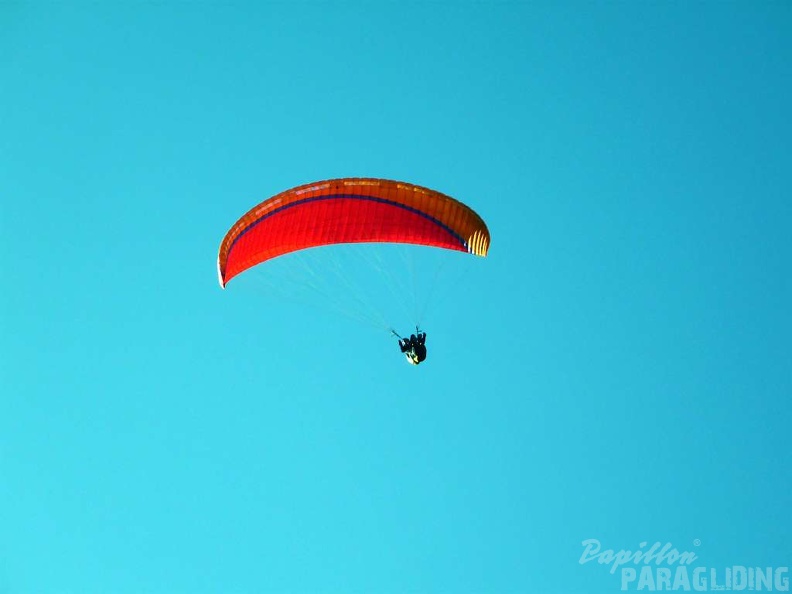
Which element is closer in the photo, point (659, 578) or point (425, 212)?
point (425, 212)

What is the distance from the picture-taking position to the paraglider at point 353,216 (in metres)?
28.1

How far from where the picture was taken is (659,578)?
4403 centimetres

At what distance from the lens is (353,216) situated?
28188 millimetres

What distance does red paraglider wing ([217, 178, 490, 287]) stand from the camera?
28.1m

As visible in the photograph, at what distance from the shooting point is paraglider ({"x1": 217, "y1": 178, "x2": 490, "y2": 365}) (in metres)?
28.1

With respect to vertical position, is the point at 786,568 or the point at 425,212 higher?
the point at 786,568

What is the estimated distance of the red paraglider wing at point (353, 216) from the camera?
28.1 metres

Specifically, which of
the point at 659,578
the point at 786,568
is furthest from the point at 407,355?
the point at 786,568

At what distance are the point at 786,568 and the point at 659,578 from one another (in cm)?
557

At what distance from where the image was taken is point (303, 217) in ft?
92.5

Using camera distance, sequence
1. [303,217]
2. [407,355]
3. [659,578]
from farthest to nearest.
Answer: [659,578]
[407,355]
[303,217]

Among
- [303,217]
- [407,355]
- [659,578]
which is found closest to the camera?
[303,217]

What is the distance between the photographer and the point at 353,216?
28.2m

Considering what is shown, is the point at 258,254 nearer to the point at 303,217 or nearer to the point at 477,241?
the point at 303,217
